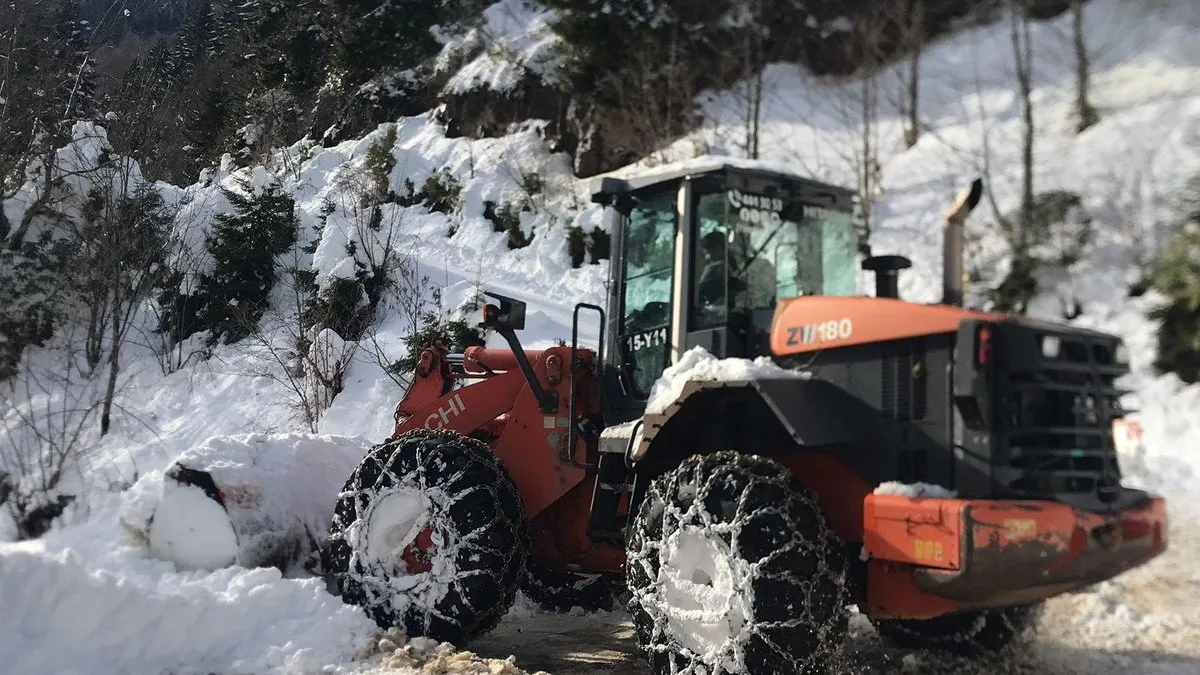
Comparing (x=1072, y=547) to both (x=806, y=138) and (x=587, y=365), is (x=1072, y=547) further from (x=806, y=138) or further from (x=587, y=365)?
(x=806, y=138)

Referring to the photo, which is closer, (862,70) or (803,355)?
(803,355)

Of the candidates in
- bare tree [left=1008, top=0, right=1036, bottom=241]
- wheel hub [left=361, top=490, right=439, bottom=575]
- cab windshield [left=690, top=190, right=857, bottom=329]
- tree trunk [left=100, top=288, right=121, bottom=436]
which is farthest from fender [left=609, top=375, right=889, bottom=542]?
bare tree [left=1008, top=0, right=1036, bottom=241]

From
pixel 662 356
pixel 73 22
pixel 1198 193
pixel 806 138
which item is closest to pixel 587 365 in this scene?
pixel 662 356

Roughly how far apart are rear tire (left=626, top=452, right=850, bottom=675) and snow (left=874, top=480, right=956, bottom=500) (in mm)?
270

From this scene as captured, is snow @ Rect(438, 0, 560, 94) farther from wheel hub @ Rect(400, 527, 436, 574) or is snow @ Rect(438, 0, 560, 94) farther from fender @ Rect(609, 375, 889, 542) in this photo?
fender @ Rect(609, 375, 889, 542)

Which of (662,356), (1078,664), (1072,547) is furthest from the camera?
(662,356)

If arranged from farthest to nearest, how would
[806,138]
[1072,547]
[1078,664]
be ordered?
[806,138] → [1078,664] → [1072,547]

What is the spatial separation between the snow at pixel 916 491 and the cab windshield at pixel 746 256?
1.10 metres

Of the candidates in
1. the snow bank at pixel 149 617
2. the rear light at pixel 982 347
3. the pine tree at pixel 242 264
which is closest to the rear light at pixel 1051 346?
the rear light at pixel 982 347

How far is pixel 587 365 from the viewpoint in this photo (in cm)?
502

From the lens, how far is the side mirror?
461 cm

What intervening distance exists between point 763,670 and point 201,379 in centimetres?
380

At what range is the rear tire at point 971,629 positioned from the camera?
429 centimetres

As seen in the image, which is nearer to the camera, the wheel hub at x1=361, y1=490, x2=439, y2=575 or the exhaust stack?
the exhaust stack
